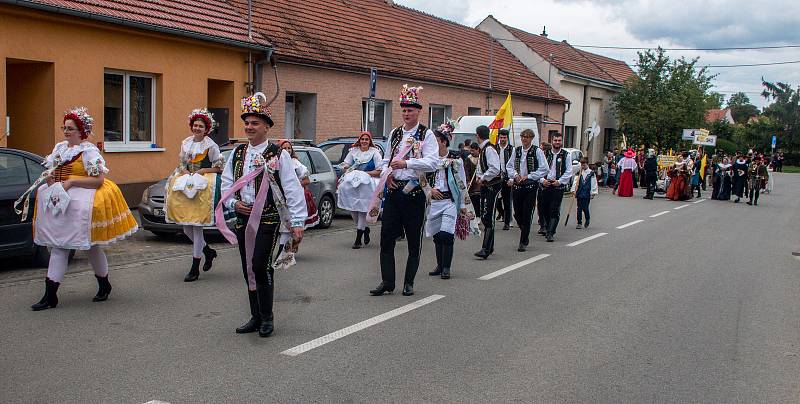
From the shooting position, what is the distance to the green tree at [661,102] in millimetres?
40406

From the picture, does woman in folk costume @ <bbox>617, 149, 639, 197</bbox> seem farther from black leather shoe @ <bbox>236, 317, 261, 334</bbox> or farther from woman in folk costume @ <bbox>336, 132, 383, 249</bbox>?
black leather shoe @ <bbox>236, 317, 261, 334</bbox>

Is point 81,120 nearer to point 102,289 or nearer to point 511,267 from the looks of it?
point 102,289

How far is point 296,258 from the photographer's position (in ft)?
34.4

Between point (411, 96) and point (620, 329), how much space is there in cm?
296

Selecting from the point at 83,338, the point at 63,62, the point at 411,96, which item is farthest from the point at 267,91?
the point at 83,338

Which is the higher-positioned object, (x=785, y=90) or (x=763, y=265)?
(x=785, y=90)

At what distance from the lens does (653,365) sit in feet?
18.9

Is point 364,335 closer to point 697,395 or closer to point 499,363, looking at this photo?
point 499,363

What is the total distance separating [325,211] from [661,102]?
3126cm

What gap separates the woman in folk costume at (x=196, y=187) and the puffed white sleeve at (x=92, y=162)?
5.38 ft

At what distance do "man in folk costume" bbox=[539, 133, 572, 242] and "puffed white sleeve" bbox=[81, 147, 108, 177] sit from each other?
7.13m

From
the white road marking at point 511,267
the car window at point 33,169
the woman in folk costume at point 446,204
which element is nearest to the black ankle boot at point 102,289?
the car window at point 33,169

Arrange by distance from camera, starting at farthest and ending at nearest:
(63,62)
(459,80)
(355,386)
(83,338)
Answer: (459,80) → (63,62) → (83,338) → (355,386)

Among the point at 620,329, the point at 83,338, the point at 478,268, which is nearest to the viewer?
the point at 83,338
